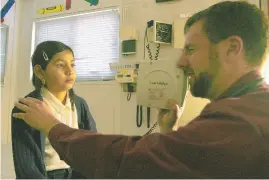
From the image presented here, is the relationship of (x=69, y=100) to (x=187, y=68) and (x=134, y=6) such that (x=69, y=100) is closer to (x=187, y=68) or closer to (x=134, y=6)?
(x=187, y=68)

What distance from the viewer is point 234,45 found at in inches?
25.5

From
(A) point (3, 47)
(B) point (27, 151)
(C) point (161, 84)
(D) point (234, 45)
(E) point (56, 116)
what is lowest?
(B) point (27, 151)

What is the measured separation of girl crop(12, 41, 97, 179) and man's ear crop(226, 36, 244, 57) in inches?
26.5

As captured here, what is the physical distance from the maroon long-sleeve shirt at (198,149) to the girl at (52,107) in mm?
412

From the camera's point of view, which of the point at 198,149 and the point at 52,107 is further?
the point at 52,107

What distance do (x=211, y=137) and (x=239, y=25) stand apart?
0.33 metres

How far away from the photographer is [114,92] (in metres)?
1.73

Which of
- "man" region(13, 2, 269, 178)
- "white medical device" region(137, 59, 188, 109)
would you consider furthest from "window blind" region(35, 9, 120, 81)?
"man" region(13, 2, 269, 178)

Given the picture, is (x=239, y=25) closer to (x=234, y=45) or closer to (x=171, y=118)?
(x=234, y=45)

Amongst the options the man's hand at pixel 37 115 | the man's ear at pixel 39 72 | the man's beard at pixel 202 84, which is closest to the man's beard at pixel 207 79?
the man's beard at pixel 202 84

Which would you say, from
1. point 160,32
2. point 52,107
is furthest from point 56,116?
point 160,32

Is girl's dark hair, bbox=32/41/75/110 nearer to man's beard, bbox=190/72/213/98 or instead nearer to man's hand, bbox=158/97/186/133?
man's hand, bbox=158/97/186/133

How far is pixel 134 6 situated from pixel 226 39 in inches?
46.6

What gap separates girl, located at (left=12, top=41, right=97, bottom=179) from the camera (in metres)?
0.89
